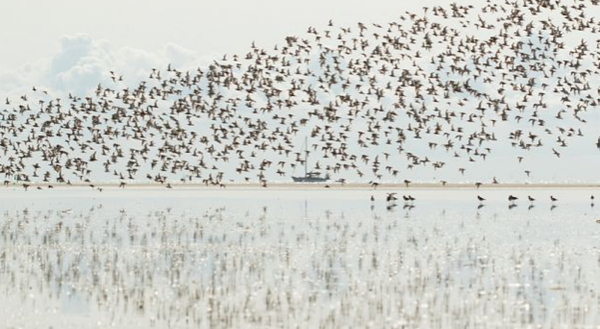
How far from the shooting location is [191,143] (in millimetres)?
106688

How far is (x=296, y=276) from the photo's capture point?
41.4m

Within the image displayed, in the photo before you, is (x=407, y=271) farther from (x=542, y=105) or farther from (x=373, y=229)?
(x=542, y=105)

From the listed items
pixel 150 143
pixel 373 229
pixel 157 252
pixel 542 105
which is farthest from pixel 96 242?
pixel 150 143

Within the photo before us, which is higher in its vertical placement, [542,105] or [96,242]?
[542,105]

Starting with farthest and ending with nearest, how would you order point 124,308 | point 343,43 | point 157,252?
point 343,43 → point 157,252 → point 124,308

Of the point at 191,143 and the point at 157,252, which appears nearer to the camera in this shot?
the point at 157,252

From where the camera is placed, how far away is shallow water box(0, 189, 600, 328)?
3170 centimetres

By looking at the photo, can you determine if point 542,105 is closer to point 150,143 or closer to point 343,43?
point 343,43

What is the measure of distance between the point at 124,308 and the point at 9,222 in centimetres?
4373

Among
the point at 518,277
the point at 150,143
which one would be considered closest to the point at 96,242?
the point at 518,277

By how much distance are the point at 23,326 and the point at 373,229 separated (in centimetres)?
4098

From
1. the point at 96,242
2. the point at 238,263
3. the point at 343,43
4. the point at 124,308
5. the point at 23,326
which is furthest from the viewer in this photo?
the point at 343,43

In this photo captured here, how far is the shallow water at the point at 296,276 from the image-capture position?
3170 cm

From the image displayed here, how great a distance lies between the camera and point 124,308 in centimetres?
3319
